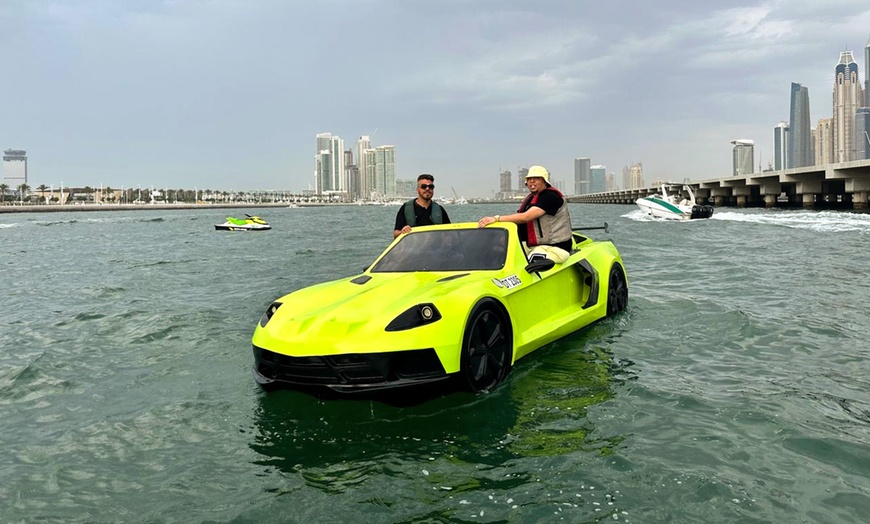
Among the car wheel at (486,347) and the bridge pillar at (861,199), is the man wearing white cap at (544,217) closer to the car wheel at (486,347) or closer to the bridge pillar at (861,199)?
the car wheel at (486,347)

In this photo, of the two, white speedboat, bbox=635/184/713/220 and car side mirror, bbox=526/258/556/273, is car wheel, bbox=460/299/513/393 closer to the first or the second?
car side mirror, bbox=526/258/556/273

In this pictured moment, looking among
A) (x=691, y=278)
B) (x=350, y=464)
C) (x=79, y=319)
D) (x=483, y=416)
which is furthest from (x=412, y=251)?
(x=691, y=278)

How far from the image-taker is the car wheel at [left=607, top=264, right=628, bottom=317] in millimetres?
7863

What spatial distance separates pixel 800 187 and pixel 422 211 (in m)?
52.1

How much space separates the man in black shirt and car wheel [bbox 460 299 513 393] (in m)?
2.94

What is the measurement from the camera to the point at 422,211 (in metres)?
7.91

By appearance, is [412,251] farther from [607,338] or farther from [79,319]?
[79,319]

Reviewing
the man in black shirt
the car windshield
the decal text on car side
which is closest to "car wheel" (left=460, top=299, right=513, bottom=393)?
the decal text on car side

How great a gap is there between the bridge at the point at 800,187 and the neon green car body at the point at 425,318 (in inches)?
1572

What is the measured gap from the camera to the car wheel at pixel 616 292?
25.8ft

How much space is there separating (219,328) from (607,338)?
497 cm

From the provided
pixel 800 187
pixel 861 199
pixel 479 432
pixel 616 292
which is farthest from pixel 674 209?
pixel 479 432

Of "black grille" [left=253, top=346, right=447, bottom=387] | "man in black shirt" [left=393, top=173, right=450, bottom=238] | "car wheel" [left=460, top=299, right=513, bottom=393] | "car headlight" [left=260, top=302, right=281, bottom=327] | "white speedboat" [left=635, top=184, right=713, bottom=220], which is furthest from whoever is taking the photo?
"white speedboat" [left=635, top=184, right=713, bottom=220]

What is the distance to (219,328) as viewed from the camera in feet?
27.0
